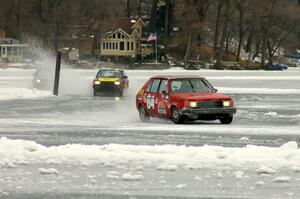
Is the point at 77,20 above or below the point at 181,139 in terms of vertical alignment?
above

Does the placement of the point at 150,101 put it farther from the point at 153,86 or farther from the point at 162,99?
the point at 162,99

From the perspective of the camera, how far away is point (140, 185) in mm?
8484

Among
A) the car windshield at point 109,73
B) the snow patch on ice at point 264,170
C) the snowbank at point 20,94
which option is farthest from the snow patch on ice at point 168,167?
the car windshield at point 109,73

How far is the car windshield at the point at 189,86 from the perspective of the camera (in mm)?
18328

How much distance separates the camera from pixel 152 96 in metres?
19.1

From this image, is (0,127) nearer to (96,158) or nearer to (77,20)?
(96,158)

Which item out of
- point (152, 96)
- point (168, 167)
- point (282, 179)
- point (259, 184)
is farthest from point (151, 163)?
point (152, 96)

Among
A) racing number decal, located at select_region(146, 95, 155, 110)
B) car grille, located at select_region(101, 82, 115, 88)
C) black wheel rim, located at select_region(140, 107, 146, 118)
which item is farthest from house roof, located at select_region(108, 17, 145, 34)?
racing number decal, located at select_region(146, 95, 155, 110)

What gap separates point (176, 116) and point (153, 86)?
187cm

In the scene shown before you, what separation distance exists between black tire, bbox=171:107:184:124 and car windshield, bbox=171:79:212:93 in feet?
2.25

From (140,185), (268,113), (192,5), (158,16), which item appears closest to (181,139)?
(140,185)

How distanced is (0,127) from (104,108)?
916 cm

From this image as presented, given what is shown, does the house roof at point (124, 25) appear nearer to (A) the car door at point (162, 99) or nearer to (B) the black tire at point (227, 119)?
(A) the car door at point (162, 99)

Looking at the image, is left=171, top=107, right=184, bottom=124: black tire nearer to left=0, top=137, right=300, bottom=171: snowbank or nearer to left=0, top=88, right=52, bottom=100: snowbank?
left=0, top=137, right=300, bottom=171: snowbank
